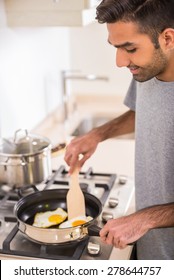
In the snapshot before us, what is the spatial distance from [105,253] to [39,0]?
97cm

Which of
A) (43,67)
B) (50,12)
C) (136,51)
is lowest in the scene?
→ (43,67)

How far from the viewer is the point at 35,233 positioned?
3.77ft

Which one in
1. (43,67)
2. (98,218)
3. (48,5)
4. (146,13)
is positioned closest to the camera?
(146,13)

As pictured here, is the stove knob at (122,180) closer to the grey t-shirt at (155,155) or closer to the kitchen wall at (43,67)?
the grey t-shirt at (155,155)

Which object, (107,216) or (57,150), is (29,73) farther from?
(107,216)

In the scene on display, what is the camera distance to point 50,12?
1652 millimetres

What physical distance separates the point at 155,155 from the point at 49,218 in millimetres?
375

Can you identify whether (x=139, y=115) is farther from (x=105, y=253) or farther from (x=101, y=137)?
(x=105, y=253)

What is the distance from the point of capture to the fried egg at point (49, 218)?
50.6 inches

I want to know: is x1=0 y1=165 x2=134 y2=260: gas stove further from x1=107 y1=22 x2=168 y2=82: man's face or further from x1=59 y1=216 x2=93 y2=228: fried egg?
x1=107 y1=22 x2=168 y2=82: man's face

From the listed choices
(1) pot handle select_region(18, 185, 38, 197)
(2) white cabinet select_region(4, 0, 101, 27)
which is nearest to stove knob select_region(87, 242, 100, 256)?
(1) pot handle select_region(18, 185, 38, 197)

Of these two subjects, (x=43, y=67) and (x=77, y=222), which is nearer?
(x=77, y=222)

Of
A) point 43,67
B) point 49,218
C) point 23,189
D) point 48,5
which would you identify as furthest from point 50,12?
point 49,218

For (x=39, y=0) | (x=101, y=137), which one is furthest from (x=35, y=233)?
(x=39, y=0)
